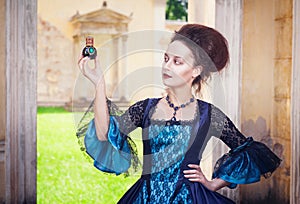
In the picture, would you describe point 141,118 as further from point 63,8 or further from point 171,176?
point 63,8

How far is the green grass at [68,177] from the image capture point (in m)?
5.21

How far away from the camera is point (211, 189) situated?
2234mm

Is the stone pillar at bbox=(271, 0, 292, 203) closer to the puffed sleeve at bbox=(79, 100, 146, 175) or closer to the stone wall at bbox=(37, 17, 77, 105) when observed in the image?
the puffed sleeve at bbox=(79, 100, 146, 175)

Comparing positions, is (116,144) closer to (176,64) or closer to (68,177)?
(176,64)

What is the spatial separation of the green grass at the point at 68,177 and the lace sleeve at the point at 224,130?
228cm

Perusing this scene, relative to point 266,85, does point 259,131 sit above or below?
below

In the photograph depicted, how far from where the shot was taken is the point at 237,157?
7.43 ft

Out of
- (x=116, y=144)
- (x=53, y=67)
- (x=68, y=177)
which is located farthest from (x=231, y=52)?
(x=53, y=67)

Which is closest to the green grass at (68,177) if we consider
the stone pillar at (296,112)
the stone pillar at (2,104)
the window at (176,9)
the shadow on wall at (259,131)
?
the shadow on wall at (259,131)

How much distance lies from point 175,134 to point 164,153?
0.08m

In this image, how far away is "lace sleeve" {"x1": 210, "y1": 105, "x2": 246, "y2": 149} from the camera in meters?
2.25

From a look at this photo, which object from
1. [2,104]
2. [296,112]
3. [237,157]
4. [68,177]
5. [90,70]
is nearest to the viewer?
[90,70]

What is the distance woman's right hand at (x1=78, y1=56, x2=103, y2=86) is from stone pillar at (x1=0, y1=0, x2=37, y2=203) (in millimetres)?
919

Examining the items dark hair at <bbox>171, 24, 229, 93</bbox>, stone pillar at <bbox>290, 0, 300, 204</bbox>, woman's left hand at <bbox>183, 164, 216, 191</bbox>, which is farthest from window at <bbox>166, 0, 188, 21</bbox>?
woman's left hand at <bbox>183, 164, 216, 191</bbox>
